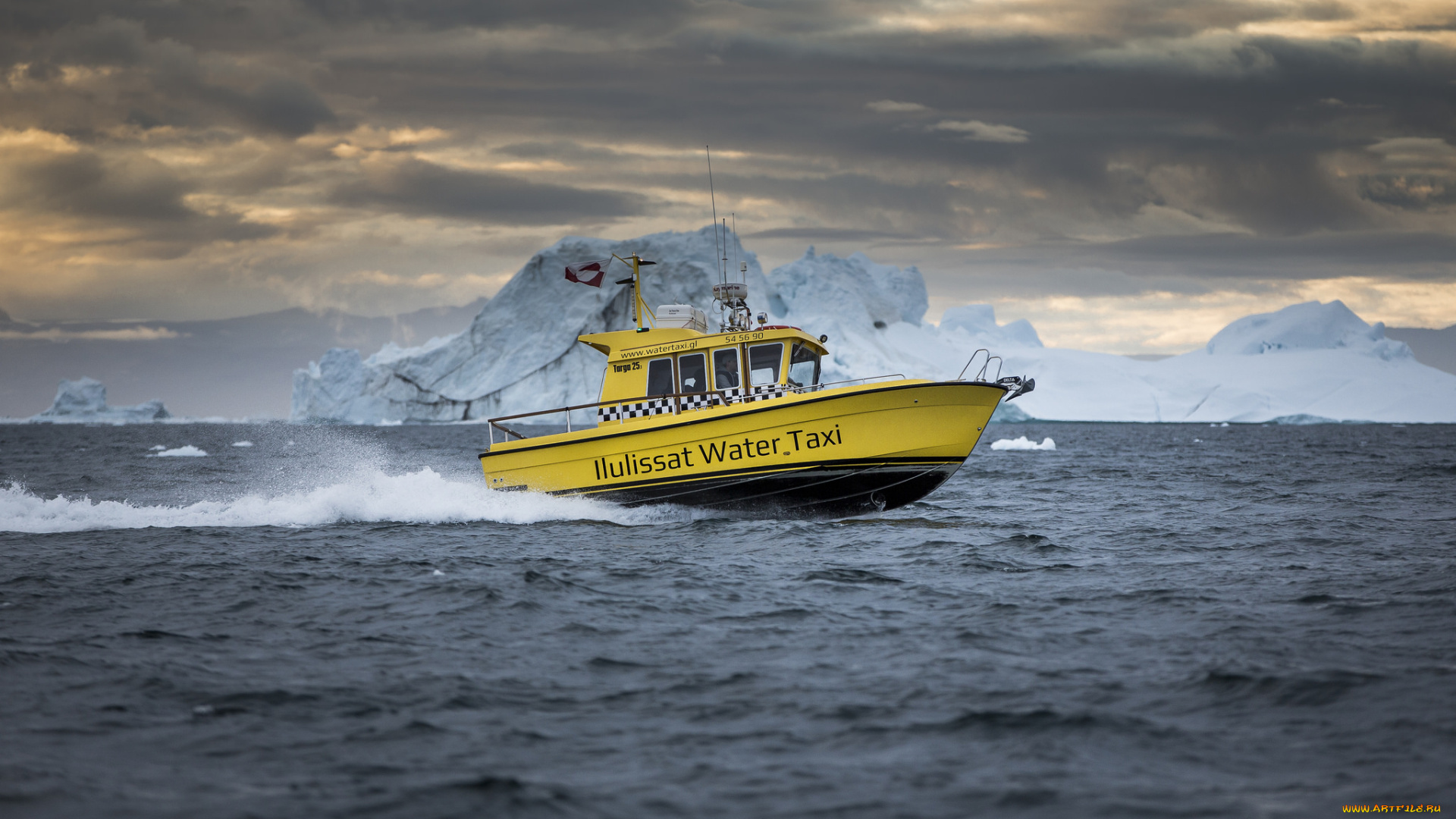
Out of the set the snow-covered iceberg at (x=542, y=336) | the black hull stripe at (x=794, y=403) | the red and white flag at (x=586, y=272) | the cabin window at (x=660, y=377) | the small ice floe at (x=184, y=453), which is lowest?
the small ice floe at (x=184, y=453)

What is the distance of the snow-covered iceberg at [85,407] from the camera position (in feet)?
273

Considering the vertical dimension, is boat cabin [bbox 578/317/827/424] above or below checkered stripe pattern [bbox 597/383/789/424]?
above

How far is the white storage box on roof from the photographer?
12.0 m

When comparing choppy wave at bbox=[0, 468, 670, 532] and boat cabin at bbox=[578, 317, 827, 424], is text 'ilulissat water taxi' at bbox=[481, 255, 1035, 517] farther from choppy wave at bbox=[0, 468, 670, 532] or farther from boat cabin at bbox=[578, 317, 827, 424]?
choppy wave at bbox=[0, 468, 670, 532]

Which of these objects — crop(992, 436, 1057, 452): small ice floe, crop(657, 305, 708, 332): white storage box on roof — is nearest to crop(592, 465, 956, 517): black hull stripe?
crop(657, 305, 708, 332): white storage box on roof

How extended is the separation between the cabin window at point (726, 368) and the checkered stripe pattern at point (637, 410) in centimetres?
64

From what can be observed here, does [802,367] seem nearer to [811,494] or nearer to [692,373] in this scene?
[692,373]

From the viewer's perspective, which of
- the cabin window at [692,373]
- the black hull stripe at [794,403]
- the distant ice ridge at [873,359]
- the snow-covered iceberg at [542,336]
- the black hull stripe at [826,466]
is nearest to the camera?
the black hull stripe at [794,403]

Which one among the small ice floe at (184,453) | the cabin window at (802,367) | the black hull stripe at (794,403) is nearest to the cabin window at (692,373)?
the black hull stripe at (794,403)

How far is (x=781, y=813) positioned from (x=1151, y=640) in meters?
3.41

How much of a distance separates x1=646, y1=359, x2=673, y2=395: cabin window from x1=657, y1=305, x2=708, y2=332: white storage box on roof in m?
0.56

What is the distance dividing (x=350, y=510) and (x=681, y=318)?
210 inches

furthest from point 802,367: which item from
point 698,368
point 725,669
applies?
point 725,669

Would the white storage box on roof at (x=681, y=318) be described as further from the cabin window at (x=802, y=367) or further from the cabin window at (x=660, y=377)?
the cabin window at (x=802, y=367)
